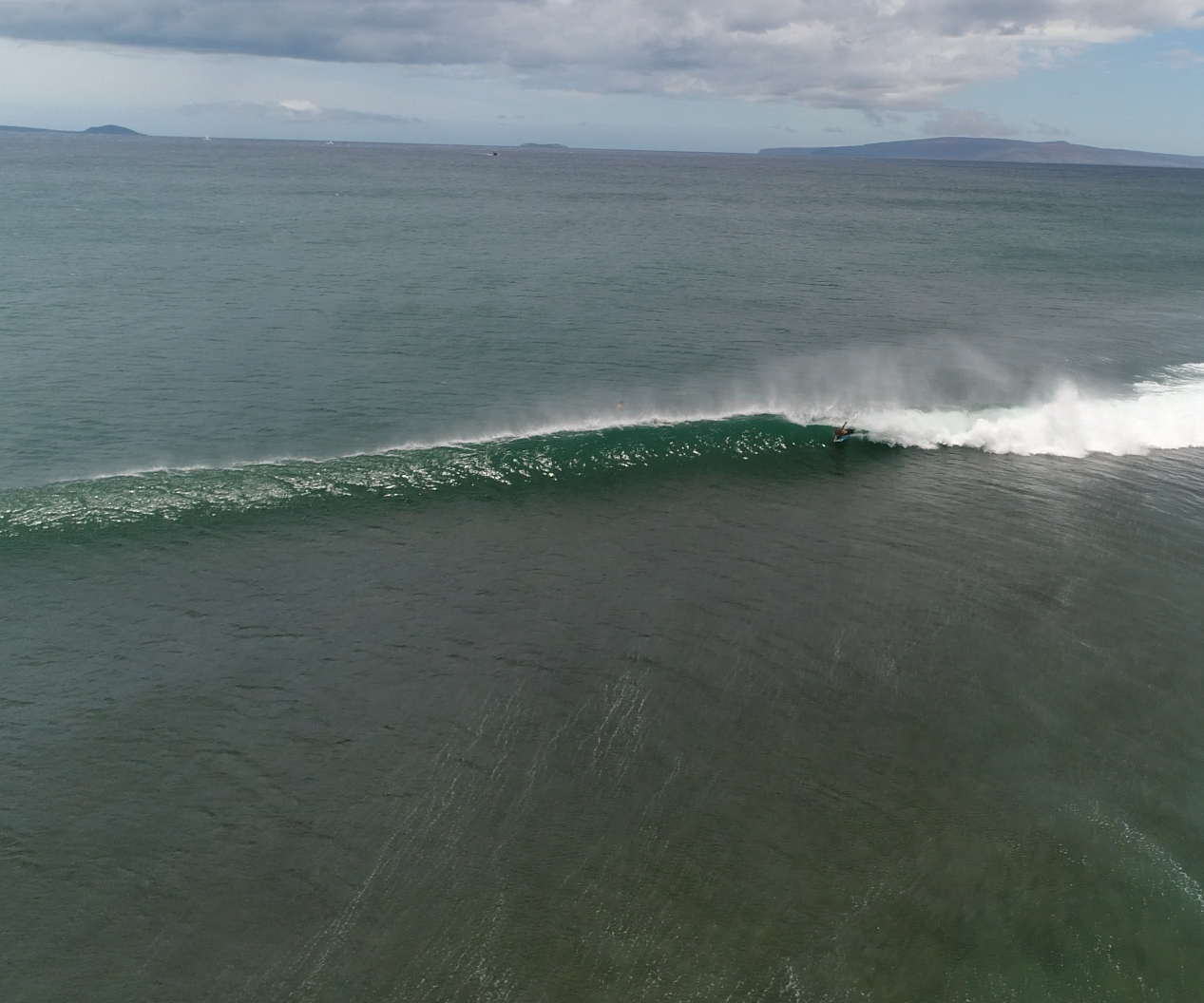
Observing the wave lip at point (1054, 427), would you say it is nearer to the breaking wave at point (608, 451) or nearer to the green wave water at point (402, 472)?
the breaking wave at point (608, 451)

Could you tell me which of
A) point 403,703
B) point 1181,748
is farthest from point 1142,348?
point 403,703

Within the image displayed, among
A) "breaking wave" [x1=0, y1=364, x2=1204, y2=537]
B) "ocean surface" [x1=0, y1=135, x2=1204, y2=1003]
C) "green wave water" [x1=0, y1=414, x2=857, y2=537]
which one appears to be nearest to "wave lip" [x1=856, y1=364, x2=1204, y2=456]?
"breaking wave" [x1=0, y1=364, x2=1204, y2=537]

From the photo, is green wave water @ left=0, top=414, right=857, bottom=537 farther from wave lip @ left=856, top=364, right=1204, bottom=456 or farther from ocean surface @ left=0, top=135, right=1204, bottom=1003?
wave lip @ left=856, top=364, right=1204, bottom=456

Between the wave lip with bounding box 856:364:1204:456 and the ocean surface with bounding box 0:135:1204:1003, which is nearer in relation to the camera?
the ocean surface with bounding box 0:135:1204:1003

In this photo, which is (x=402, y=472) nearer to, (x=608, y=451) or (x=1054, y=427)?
(x=608, y=451)

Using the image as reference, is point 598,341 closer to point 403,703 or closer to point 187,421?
point 187,421

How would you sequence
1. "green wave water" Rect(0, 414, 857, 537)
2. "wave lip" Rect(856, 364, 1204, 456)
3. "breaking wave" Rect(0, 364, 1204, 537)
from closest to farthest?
"green wave water" Rect(0, 414, 857, 537)
"breaking wave" Rect(0, 364, 1204, 537)
"wave lip" Rect(856, 364, 1204, 456)

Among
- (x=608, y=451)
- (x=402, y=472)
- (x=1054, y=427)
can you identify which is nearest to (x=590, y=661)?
(x=402, y=472)

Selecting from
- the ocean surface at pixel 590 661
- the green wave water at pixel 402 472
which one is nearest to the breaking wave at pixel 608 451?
the green wave water at pixel 402 472
